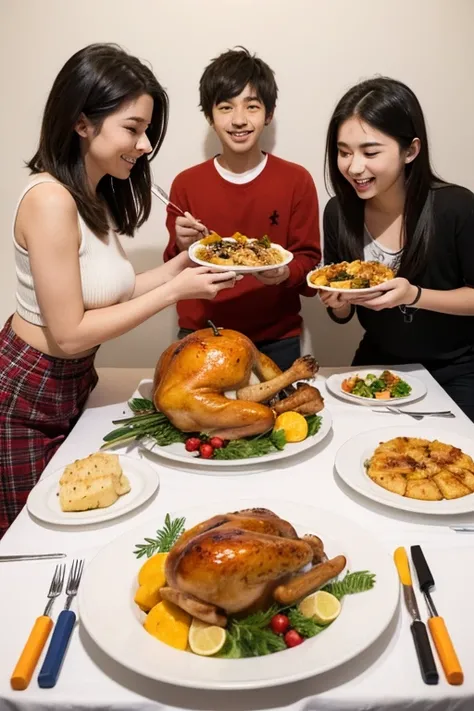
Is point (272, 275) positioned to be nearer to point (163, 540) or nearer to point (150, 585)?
point (163, 540)

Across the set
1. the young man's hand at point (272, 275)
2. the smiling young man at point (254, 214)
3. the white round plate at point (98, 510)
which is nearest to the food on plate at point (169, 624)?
the white round plate at point (98, 510)

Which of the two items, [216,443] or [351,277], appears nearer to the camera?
[216,443]

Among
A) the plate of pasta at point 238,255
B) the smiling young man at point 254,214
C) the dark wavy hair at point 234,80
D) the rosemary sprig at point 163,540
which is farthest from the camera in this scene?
the smiling young man at point 254,214

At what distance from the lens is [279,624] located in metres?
0.99

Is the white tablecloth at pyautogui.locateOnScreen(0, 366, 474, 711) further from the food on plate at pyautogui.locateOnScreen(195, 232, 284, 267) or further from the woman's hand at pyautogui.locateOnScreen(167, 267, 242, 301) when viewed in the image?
the food on plate at pyautogui.locateOnScreen(195, 232, 284, 267)

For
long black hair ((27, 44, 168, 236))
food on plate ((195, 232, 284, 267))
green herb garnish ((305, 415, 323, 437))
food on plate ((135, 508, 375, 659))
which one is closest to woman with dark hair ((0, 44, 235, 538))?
long black hair ((27, 44, 168, 236))

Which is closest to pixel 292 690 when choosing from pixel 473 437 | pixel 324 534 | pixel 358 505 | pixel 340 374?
pixel 324 534

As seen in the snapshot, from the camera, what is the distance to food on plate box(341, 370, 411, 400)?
6.56ft

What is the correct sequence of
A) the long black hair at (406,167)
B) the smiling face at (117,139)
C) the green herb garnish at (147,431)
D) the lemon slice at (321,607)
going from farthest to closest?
the long black hair at (406,167) → the smiling face at (117,139) → the green herb garnish at (147,431) → the lemon slice at (321,607)

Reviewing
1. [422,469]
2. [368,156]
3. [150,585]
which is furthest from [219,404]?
[368,156]

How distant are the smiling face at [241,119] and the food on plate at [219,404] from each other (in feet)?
3.64

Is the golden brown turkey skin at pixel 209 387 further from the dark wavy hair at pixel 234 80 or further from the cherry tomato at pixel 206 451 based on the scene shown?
the dark wavy hair at pixel 234 80

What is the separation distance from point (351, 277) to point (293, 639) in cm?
127

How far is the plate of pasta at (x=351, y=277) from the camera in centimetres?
195
